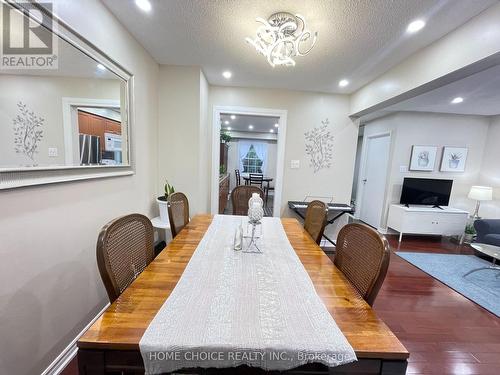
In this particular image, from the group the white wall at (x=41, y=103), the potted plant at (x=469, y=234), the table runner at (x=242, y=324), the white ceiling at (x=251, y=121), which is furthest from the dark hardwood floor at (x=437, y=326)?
the white ceiling at (x=251, y=121)

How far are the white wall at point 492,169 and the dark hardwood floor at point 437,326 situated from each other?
2400 millimetres

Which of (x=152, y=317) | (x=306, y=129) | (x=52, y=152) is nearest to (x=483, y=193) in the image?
(x=306, y=129)

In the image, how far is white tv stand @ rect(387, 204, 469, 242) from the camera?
3.82 meters

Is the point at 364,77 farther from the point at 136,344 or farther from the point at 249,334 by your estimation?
the point at 136,344

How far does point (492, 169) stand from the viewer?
390 centimetres

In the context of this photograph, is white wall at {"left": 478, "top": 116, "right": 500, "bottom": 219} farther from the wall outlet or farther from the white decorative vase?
the wall outlet

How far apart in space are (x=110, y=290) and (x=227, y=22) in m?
1.93

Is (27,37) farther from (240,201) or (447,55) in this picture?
(447,55)

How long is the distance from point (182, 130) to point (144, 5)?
1.24 metres

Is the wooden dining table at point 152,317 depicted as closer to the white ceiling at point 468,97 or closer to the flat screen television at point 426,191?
the white ceiling at point 468,97

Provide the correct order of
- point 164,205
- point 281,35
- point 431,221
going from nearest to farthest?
point 281,35, point 164,205, point 431,221

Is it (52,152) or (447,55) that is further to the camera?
(447,55)

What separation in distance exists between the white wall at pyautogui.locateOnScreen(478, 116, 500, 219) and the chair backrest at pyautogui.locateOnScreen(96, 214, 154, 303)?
17.8ft

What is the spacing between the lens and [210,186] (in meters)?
3.31
